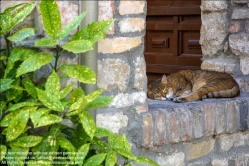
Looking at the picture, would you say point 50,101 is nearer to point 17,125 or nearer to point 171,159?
point 17,125

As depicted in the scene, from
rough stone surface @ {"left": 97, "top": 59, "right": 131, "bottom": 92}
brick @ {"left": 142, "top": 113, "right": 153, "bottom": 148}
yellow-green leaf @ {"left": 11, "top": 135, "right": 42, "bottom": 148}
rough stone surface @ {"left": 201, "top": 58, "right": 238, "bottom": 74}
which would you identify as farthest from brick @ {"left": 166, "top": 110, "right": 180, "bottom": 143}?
rough stone surface @ {"left": 201, "top": 58, "right": 238, "bottom": 74}

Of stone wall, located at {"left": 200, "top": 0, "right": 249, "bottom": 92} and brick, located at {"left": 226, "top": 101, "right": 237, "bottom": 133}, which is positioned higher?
stone wall, located at {"left": 200, "top": 0, "right": 249, "bottom": 92}

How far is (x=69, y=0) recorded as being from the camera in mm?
2443

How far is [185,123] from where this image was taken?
2912mm

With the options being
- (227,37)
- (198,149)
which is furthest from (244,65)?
(198,149)

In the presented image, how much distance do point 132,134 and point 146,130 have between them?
0.24 feet

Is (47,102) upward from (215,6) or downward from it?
downward

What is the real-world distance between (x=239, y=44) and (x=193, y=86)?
555mm

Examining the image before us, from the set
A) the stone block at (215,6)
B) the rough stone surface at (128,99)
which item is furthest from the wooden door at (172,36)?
the rough stone surface at (128,99)

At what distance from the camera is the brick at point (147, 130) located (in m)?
2.72

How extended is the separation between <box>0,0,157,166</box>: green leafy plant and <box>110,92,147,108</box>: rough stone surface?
1.24 feet

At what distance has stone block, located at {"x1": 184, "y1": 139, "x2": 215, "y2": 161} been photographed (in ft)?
9.83

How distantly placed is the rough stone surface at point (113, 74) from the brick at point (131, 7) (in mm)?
234

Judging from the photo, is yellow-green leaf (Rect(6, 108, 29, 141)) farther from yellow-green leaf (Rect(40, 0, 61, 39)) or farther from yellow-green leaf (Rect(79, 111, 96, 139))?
yellow-green leaf (Rect(40, 0, 61, 39))
